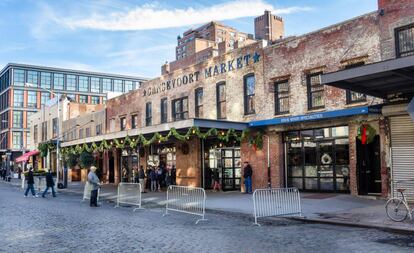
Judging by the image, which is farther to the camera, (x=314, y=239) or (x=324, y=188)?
A: (x=324, y=188)

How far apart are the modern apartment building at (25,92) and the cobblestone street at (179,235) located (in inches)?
3052

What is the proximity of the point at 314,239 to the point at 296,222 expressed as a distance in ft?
10.3

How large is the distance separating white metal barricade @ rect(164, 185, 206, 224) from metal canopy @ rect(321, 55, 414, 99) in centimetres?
548

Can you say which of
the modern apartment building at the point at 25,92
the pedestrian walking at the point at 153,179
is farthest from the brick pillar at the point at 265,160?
the modern apartment building at the point at 25,92

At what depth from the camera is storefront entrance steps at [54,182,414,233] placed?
40.0 ft

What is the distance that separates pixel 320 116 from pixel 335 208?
4.64m

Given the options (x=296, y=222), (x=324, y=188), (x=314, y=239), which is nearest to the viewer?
(x=314, y=239)

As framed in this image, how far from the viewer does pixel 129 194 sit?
18.7 meters

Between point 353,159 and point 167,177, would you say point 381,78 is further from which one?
point 167,177

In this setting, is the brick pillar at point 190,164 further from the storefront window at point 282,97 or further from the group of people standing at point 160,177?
the storefront window at point 282,97

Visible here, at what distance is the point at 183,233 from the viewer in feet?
36.2

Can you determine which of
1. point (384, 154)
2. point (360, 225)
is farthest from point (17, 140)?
point (360, 225)

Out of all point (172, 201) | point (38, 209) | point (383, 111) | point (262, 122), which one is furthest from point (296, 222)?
point (38, 209)

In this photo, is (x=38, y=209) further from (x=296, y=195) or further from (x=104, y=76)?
(x=104, y=76)
